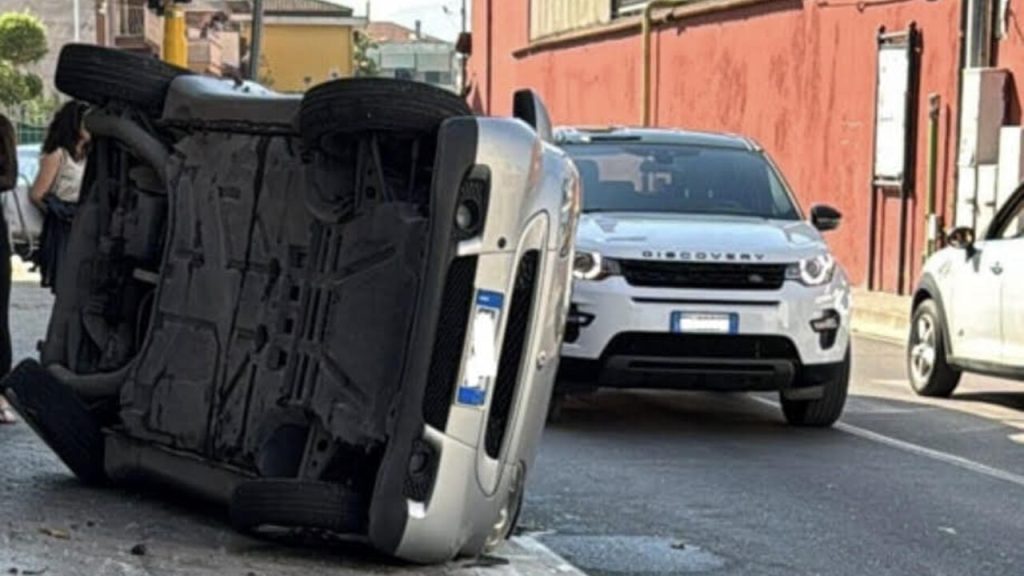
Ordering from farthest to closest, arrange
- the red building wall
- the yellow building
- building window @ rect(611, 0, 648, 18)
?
1. the yellow building
2. building window @ rect(611, 0, 648, 18)
3. the red building wall

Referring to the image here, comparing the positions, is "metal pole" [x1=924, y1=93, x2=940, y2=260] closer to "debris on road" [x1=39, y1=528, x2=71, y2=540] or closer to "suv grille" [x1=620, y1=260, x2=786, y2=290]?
"suv grille" [x1=620, y1=260, x2=786, y2=290]

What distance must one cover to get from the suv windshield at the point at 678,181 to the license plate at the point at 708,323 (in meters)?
1.22

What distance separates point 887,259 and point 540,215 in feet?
51.8

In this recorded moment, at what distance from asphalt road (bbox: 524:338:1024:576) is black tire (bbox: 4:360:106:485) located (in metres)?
1.76

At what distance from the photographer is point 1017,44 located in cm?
1830

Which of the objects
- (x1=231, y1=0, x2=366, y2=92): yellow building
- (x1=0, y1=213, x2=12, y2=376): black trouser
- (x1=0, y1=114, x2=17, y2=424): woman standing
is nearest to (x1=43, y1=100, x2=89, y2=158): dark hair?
(x1=0, y1=114, x2=17, y2=424): woman standing

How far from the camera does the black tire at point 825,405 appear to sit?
32.3 ft

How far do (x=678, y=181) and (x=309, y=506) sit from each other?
561cm

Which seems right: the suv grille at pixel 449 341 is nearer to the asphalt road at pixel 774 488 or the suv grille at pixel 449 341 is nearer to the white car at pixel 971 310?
the asphalt road at pixel 774 488

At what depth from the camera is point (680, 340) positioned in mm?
9414

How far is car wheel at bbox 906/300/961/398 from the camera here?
39.3 feet

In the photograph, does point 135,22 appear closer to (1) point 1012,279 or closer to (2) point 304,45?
(2) point 304,45

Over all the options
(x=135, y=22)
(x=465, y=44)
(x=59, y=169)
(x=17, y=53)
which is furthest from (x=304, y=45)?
(x=59, y=169)

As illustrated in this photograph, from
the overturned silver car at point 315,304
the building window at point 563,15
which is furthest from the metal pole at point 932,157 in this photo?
the overturned silver car at point 315,304
